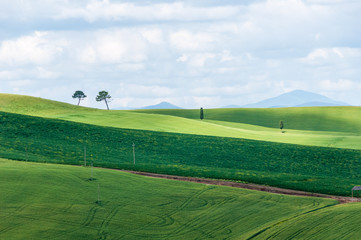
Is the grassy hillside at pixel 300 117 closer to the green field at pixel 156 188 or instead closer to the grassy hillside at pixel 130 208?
the green field at pixel 156 188

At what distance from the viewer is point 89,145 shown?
161ft

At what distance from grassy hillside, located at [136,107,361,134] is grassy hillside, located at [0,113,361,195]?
220 feet

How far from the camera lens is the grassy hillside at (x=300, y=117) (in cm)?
11838

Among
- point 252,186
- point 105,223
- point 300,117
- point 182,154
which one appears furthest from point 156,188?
point 300,117

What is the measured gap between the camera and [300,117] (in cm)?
12962

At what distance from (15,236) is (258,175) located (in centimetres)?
2171

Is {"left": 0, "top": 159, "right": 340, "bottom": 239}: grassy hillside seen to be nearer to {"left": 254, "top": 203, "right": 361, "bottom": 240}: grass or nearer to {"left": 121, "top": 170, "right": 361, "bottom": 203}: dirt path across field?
{"left": 254, "top": 203, "right": 361, "bottom": 240}: grass

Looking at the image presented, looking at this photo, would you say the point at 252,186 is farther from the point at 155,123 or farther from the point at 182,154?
the point at 155,123

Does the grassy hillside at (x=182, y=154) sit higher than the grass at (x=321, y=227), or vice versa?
the grassy hillside at (x=182, y=154)

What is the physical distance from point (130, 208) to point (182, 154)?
82.5 feet

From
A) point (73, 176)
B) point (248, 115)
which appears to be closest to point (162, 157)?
point (73, 176)

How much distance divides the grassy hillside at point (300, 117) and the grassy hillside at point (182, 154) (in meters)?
67.1

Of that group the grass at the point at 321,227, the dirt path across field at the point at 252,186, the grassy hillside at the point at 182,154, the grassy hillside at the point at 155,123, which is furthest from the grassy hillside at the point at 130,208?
the grassy hillside at the point at 155,123

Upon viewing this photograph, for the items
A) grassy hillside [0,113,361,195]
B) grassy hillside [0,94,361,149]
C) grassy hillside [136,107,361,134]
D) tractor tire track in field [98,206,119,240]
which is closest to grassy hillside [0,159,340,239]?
tractor tire track in field [98,206,119,240]
